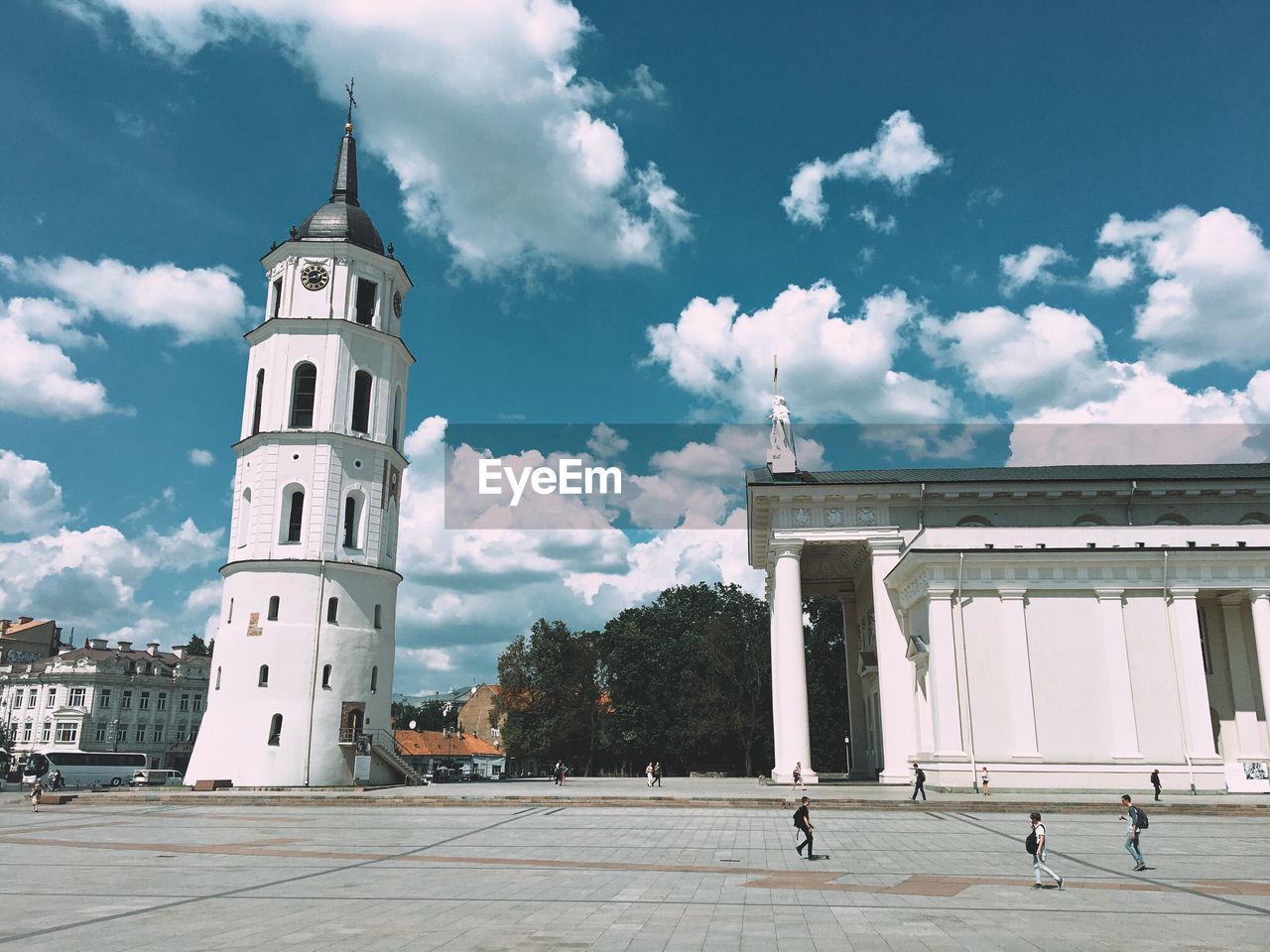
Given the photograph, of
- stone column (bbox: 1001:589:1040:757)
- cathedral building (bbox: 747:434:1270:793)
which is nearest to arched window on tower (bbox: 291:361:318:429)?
cathedral building (bbox: 747:434:1270:793)

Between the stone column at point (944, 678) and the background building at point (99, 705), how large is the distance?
266 ft

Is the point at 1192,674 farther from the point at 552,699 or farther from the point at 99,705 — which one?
the point at 99,705

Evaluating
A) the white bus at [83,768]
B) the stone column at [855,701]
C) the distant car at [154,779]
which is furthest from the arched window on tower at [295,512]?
the stone column at [855,701]

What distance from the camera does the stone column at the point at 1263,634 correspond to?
35500mm

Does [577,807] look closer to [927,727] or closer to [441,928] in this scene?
[927,727]

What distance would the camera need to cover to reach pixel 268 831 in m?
24.7

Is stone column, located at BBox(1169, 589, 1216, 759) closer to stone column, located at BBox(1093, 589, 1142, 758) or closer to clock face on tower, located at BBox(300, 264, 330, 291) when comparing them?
stone column, located at BBox(1093, 589, 1142, 758)

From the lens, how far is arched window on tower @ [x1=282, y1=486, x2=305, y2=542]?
46.2 m

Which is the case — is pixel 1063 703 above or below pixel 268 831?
above

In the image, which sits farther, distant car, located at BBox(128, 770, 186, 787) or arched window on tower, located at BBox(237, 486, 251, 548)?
distant car, located at BBox(128, 770, 186, 787)

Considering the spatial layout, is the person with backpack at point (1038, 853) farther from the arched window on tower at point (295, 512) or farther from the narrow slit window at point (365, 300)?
the narrow slit window at point (365, 300)

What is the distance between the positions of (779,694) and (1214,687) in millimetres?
17982

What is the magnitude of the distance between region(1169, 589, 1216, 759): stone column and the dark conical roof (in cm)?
4273

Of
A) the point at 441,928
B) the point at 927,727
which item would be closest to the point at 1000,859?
the point at 441,928
